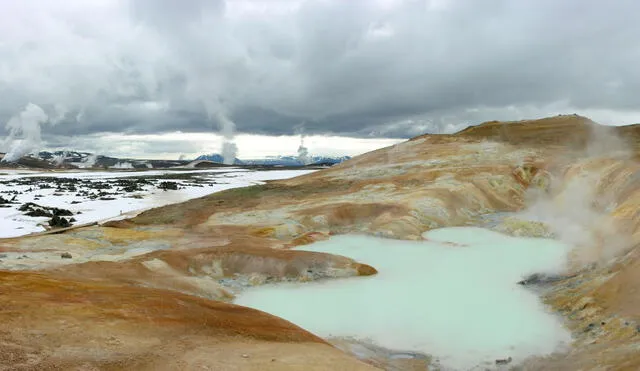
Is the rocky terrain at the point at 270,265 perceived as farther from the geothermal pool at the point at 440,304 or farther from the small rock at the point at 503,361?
the geothermal pool at the point at 440,304

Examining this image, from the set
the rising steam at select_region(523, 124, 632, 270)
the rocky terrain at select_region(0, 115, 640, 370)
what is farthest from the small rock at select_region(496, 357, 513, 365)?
the rising steam at select_region(523, 124, 632, 270)

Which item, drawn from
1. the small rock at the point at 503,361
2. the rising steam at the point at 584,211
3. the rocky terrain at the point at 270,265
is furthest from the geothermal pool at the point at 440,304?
the rising steam at the point at 584,211

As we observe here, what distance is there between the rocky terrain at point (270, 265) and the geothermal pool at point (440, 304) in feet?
2.66

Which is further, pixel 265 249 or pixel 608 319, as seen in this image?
pixel 265 249

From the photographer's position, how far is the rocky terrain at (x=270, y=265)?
28.2 feet

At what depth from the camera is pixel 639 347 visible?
9828 millimetres

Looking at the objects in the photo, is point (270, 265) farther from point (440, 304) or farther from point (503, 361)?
point (503, 361)

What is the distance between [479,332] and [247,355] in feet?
23.4

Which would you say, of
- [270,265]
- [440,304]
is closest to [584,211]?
[440,304]

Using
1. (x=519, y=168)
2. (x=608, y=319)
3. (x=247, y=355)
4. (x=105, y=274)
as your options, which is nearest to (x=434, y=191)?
(x=519, y=168)

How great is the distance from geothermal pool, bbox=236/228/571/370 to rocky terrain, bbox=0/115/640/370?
2.66ft

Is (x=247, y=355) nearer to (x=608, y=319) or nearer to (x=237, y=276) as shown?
(x=608, y=319)

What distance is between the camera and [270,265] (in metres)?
20.1

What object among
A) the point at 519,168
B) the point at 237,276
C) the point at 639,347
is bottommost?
the point at 237,276
